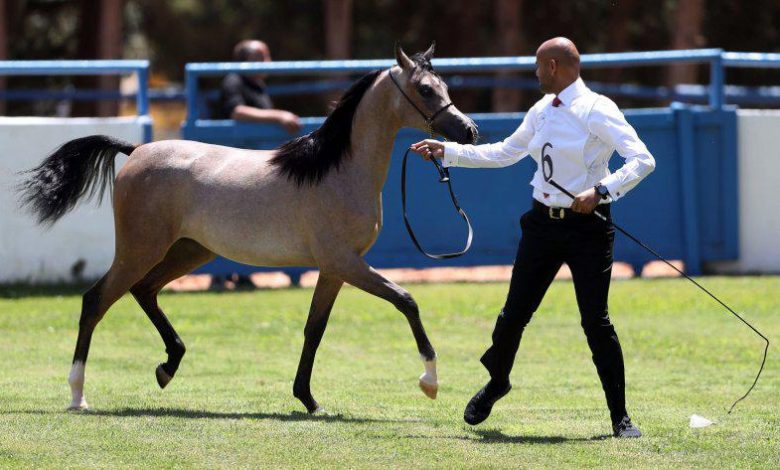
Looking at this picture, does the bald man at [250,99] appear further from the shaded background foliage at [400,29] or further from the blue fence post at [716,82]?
the shaded background foliage at [400,29]

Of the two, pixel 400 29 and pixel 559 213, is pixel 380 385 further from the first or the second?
pixel 400 29

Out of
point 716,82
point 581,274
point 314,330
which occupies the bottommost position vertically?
point 314,330

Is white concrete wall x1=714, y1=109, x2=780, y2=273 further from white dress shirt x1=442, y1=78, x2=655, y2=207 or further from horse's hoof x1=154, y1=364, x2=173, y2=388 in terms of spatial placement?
white dress shirt x1=442, y1=78, x2=655, y2=207

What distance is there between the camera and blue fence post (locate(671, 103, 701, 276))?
14.6m

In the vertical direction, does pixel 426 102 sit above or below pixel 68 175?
above

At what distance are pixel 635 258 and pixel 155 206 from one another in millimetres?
7402

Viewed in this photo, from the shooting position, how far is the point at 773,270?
15039mm

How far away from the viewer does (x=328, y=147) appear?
8.24 meters

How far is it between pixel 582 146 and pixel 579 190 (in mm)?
216

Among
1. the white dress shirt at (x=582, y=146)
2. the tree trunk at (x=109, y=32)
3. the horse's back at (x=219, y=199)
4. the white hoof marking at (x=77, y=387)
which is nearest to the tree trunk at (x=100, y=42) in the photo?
the tree trunk at (x=109, y=32)

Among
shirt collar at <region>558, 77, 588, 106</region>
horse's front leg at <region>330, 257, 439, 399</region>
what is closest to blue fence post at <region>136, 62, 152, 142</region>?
horse's front leg at <region>330, 257, 439, 399</region>

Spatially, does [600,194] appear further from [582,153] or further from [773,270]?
[773,270]

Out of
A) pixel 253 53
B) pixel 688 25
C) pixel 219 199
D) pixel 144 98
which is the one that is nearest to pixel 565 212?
pixel 219 199

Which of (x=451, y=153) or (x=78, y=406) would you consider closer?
(x=451, y=153)
